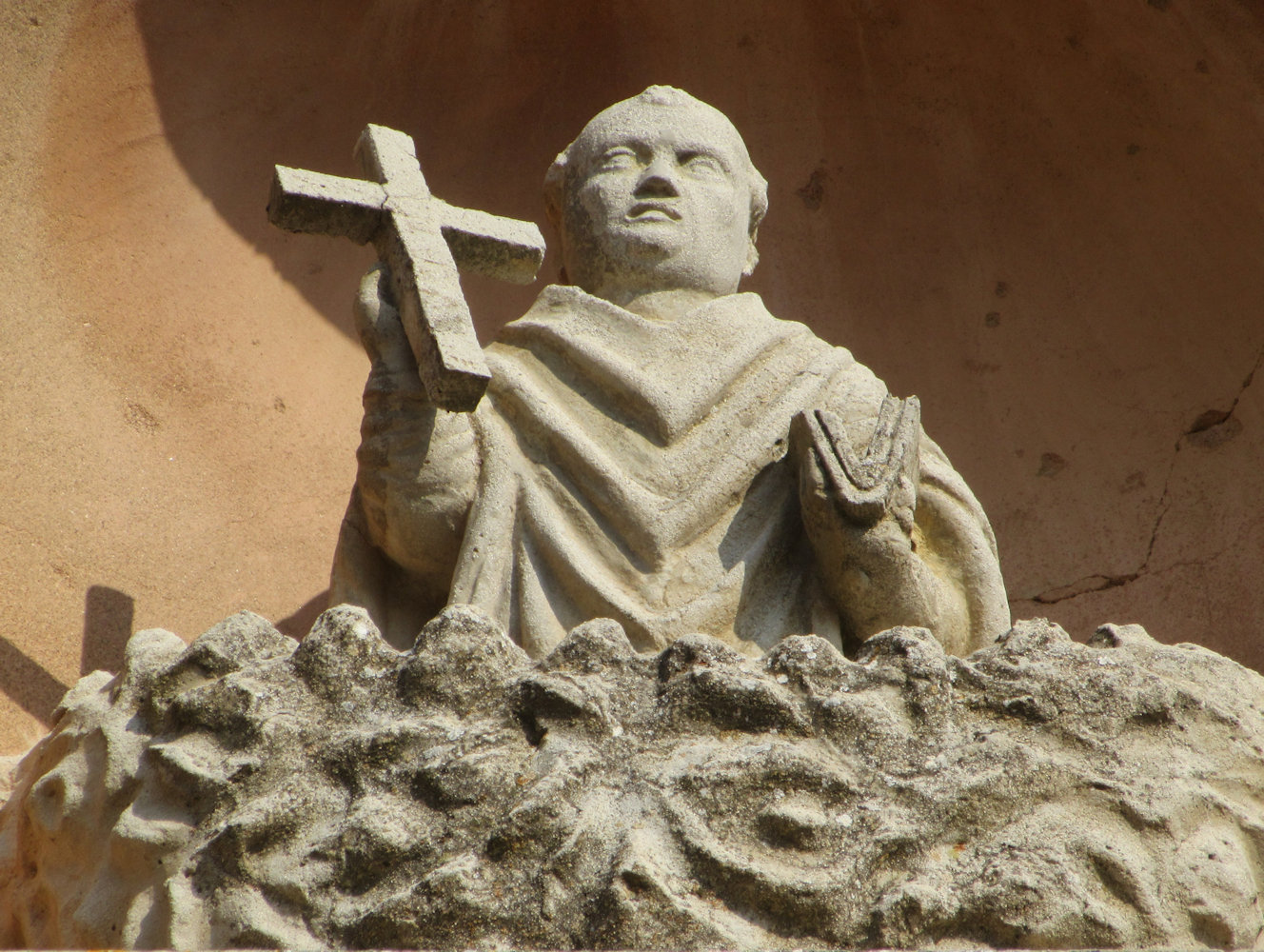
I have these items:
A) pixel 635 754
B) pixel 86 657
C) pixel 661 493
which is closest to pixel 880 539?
pixel 661 493

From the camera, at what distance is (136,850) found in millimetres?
2068

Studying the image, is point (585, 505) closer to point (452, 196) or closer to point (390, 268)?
point (390, 268)

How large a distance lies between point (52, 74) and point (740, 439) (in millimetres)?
2362

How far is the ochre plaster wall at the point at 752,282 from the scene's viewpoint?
4.07 m

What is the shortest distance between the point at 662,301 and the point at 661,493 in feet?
1.75

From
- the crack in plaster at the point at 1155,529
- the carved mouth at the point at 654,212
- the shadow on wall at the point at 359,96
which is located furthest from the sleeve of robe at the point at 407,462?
the crack in plaster at the point at 1155,529

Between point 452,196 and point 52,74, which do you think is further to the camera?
point 452,196

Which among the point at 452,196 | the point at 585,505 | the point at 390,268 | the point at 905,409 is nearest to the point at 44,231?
the point at 452,196

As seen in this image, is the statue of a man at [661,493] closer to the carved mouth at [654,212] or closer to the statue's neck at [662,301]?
the statue's neck at [662,301]

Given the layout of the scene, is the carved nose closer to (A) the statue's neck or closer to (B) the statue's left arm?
(A) the statue's neck

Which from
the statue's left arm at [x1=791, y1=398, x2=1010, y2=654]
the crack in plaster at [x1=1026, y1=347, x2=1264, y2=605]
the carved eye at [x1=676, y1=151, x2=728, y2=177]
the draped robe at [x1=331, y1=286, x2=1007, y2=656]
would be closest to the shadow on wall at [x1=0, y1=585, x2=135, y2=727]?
the draped robe at [x1=331, y1=286, x2=1007, y2=656]

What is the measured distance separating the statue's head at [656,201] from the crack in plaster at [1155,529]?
4.54ft

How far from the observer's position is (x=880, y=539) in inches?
101

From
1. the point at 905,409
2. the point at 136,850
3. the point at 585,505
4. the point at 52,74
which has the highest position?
the point at 52,74
